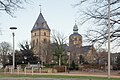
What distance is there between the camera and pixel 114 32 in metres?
32.8

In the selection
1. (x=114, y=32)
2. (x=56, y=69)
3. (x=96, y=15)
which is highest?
(x=96, y=15)

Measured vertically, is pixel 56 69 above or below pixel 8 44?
below

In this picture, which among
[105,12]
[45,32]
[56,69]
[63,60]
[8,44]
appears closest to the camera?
[105,12]

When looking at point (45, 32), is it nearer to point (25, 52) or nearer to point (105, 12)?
point (25, 52)

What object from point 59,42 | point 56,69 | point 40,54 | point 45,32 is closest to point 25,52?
point 59,42

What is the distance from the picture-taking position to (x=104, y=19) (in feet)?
107

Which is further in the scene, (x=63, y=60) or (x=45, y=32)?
(x=45, y=32)

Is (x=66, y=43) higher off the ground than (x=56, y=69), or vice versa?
(x=66, y=43)

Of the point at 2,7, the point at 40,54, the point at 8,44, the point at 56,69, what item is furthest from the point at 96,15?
the point at 8,44

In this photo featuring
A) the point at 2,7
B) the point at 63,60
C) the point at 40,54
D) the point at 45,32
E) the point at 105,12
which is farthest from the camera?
the point at 45,32

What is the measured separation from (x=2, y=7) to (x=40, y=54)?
280ft

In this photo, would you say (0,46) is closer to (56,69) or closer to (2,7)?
(56,69)

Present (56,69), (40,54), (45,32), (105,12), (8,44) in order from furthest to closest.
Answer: (45,32), (8,44), (40,54), (56,69), (105,12)

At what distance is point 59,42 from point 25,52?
36.1 ft
